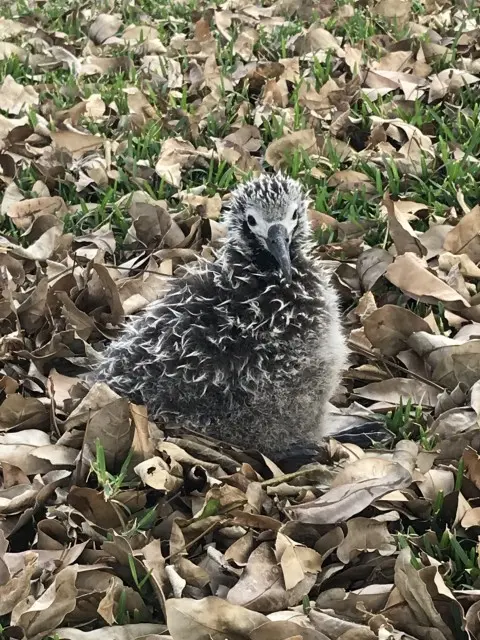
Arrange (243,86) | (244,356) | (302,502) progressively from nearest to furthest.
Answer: (302,502) → (244,356) → (243,86)

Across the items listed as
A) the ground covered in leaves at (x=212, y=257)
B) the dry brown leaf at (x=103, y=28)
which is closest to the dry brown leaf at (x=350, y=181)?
the ground covered in leaves at (x=212, y=257)

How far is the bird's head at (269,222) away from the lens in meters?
3.44

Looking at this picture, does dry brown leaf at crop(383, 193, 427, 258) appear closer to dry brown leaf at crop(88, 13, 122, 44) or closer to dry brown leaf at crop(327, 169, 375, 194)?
dry brown leaf at crop(327, 169, 375, 194)

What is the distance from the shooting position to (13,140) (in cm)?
596

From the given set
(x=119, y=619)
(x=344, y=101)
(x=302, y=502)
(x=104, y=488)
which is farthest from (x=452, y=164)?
(x=119, y=619)

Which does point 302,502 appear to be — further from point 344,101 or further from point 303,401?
point 344,101

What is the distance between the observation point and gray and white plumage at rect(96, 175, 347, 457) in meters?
3.47

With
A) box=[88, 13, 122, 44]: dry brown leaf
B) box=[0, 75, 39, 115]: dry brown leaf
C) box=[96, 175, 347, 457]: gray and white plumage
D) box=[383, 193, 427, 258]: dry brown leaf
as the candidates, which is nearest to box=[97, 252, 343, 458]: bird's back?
box=[96, 175, 347, 457]: gray and white plumage

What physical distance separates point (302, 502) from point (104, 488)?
727 millimetres

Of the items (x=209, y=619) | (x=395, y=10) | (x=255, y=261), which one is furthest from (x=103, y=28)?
(x=209, y=619)

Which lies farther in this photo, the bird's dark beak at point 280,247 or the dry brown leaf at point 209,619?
the bird's dark beak at point 280,247

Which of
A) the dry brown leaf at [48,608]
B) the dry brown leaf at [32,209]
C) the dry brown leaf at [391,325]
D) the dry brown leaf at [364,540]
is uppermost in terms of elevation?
the dry brown leaf at [391,325]

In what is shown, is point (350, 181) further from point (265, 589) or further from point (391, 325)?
point (265, 589)

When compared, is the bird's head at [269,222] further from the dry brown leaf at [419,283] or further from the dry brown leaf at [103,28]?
the dry brown leaf at [103,28]
